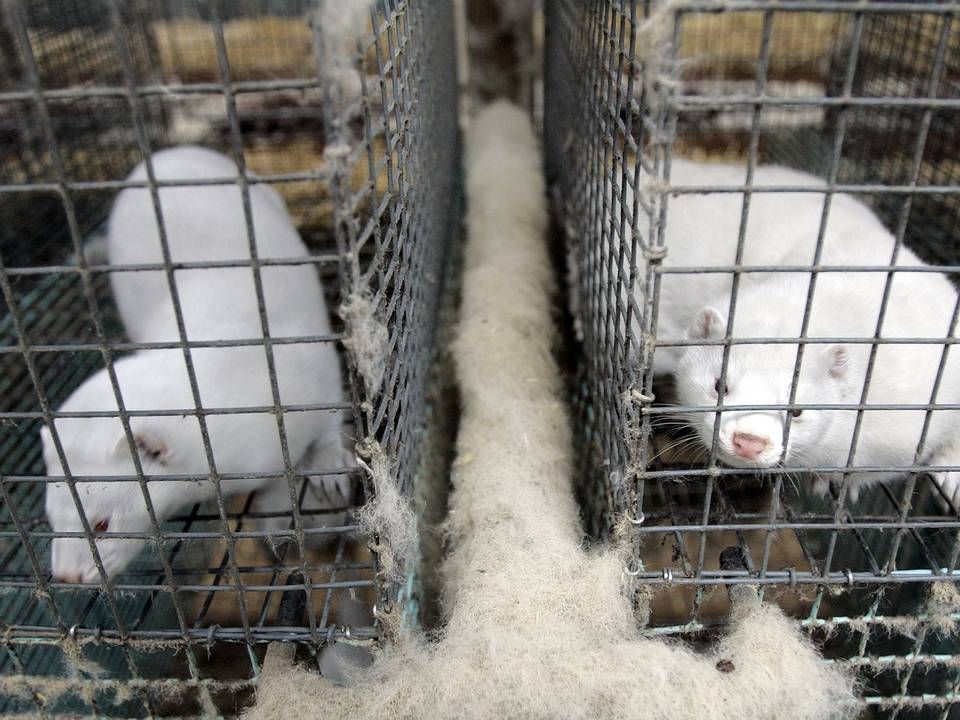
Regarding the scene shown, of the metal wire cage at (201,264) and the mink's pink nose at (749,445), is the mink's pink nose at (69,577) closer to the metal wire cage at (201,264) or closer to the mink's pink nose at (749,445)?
the metal wire cage at (201,264)

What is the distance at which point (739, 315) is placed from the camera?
129 cm

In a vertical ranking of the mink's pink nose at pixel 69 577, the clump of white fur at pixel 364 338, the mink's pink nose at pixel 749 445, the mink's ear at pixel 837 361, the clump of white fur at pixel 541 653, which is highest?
the clump of white fur at pixel 364 338

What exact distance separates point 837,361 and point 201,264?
2.95 ft

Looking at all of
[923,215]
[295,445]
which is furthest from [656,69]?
[923,215]

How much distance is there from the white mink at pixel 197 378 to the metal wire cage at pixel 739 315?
1.57 ft

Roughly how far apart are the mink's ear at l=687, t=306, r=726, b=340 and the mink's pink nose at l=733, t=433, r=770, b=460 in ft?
0.64

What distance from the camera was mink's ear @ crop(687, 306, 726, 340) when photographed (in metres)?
1.21

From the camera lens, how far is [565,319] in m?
2.05

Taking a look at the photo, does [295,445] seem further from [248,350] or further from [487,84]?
[487,84]

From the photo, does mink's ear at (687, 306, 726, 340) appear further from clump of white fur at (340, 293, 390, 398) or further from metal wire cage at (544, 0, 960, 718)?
clump of white fur at (340, 293, 390, 398)

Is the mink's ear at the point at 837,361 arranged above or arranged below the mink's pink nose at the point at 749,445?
above

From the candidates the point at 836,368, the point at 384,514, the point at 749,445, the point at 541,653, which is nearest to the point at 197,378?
the point at 384,514

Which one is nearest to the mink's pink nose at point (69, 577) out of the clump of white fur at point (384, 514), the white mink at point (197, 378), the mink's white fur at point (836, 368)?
the white mink at point (197, 378)

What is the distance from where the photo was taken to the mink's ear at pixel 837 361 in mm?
1185
